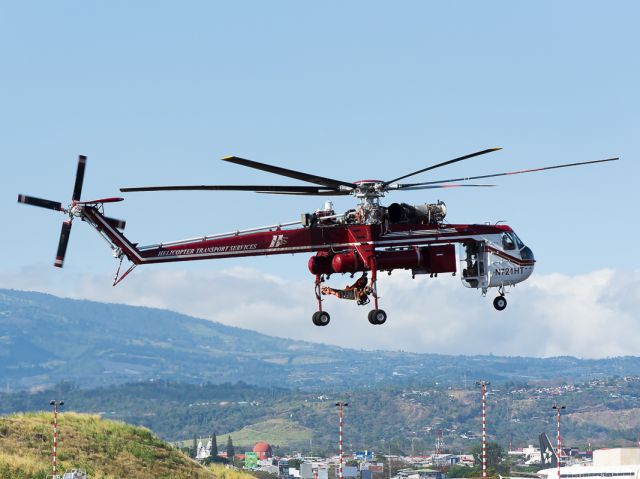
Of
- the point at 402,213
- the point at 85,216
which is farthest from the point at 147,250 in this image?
the point at 402,213

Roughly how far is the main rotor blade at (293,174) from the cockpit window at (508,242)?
482 inches

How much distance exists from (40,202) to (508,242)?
2707 cm

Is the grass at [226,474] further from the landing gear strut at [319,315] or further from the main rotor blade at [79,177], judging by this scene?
the main rotor blade at [79,177]

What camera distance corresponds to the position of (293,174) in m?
59.8

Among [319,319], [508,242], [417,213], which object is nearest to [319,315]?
[319,319]

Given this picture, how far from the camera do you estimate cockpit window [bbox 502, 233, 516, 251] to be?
71.6m

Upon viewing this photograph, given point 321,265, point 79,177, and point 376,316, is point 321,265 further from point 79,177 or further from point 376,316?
point 79,177

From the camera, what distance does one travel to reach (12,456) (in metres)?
75.3

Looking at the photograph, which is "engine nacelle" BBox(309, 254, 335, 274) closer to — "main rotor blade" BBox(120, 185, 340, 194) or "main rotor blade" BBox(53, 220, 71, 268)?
"main rotor blade" BBox(120, 185, 340, 194)

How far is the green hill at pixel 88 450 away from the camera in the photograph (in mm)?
75438

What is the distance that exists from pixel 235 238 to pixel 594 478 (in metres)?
98.6

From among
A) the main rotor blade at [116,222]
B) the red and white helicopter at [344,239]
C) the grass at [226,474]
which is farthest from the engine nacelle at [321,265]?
the grass at [226,474]

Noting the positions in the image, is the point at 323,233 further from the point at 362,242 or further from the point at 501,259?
the point at 501,259

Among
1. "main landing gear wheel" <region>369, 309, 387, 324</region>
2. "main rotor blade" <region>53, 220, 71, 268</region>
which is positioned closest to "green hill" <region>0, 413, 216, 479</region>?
"main rotor blade" <region>53, 220, 71, 268</region>
